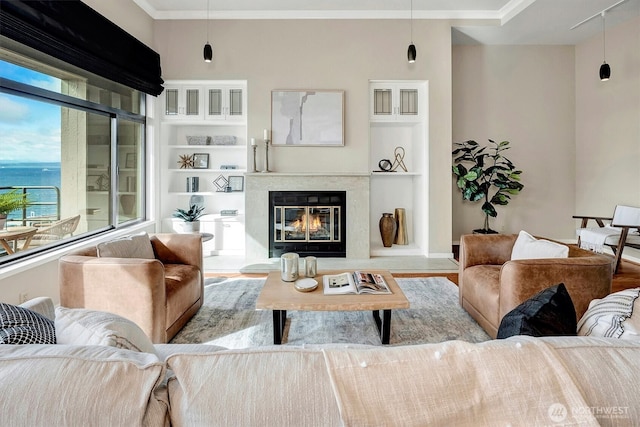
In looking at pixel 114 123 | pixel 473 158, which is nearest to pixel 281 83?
pixel 114 123

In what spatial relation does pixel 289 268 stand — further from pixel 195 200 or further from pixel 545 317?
pixel 195 200

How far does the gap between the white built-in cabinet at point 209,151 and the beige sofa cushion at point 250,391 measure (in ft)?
14.6

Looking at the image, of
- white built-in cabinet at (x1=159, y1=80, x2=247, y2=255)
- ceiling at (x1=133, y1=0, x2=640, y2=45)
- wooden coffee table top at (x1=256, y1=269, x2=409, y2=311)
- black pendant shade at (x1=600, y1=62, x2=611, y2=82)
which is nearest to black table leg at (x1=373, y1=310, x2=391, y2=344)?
wooden coffee table top at (x1=256, y1=269, x2=409, y2=311)

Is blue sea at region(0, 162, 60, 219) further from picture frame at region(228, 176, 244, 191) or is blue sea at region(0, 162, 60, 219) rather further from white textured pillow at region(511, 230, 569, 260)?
white textured pillow at region(511, 230, 569, 260)

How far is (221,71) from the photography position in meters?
4.86

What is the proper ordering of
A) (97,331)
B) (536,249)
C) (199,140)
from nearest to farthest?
1. (97,331)
2. (536,249)
3. (199,140)

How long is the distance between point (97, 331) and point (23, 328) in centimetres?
23

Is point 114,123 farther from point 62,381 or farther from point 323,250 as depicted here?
point 62,381

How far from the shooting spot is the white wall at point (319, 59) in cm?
483

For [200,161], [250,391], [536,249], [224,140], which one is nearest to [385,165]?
[224,140]

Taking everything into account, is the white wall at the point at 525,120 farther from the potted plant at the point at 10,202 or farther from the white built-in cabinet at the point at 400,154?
the potted plant at the point at 10,202

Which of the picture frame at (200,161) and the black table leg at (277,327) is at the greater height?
the picture frame at (200,161)

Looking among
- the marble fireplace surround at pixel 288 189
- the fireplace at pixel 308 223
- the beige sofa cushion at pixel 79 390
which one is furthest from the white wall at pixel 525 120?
the beige sofa cushion at pixel 79 390

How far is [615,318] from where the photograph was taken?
1.16 metres
